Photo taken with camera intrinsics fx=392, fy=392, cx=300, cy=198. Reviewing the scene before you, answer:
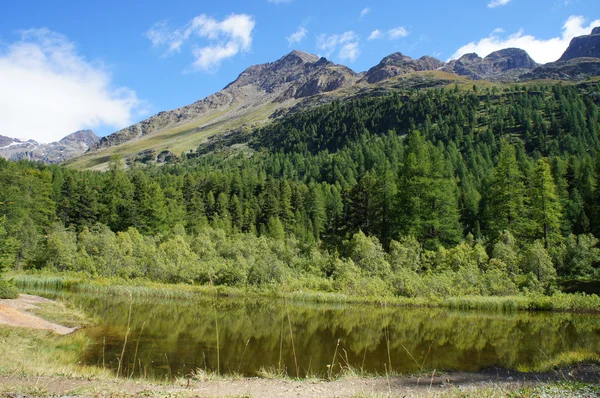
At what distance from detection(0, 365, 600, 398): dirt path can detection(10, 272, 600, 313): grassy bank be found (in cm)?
1183

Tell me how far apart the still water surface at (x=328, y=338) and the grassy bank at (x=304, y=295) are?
82.5 inches

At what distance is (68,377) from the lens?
33.7 ft

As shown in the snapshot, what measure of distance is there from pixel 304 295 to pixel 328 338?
16.4 metres

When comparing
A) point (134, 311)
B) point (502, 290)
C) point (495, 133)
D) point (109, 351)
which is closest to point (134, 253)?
point (134, 311)

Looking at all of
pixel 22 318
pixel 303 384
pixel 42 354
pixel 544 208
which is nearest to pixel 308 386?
pixel 303 384

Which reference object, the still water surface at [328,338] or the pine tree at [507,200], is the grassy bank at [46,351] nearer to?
the still water surface at [328,338]

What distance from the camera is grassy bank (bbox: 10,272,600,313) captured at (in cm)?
2906

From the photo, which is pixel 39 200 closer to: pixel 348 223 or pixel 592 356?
pixel 348 223

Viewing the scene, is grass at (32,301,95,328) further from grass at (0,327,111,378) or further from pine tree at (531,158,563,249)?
pine tree at (531,158,563,249)

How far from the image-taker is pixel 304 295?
3525 centimetres

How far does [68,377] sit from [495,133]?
5659 inches

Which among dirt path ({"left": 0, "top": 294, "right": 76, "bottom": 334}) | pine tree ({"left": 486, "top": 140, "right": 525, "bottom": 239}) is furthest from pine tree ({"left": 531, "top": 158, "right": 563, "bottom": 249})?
dirt path ({"left": 0, "top": 294, "right": 76, "bottom": 334})

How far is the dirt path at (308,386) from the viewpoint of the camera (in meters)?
8.45

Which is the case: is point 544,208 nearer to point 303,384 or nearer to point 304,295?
point 304,295
